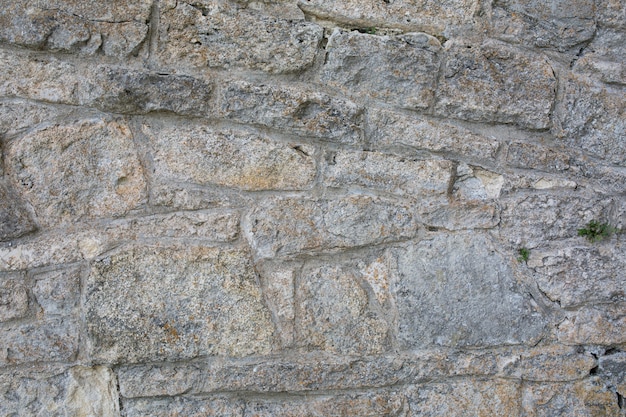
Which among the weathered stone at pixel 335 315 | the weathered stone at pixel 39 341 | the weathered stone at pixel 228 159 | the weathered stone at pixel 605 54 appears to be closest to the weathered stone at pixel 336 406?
the weathered stone at pixel 335 315

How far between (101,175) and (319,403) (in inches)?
44.2

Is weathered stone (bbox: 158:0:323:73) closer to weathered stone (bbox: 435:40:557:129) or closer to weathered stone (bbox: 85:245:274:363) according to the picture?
weathered stone (bbox: 435:40:557:129)

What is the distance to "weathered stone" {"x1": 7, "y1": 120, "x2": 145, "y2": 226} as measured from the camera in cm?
192

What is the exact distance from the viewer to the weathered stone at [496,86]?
212cm

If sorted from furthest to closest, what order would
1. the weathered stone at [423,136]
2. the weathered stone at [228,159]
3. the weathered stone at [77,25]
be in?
the weathered stone at [423,136] < the weathered stone at [228,159] < the weathered stone at [77,25]

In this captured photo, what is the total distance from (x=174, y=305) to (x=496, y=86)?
1450 millimetres

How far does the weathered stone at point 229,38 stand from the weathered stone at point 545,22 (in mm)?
758

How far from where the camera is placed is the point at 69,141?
193 centimetres

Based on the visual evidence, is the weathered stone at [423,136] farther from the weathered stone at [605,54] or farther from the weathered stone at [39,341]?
the weathered stone at [39,341]

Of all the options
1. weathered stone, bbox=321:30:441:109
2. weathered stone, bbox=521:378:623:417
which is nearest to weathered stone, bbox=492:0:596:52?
weathered stone, bbox=321:30:441:109

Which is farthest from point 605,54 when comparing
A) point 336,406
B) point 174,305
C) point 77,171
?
point 77,171

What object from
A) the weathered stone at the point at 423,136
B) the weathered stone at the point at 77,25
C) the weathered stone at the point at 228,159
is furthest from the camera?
the weathered stone at the point at 423,136

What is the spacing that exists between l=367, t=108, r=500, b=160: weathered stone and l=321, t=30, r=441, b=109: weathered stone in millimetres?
67

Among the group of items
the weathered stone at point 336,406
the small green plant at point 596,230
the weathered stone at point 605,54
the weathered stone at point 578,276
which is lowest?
the weathered stone at point 336,406
